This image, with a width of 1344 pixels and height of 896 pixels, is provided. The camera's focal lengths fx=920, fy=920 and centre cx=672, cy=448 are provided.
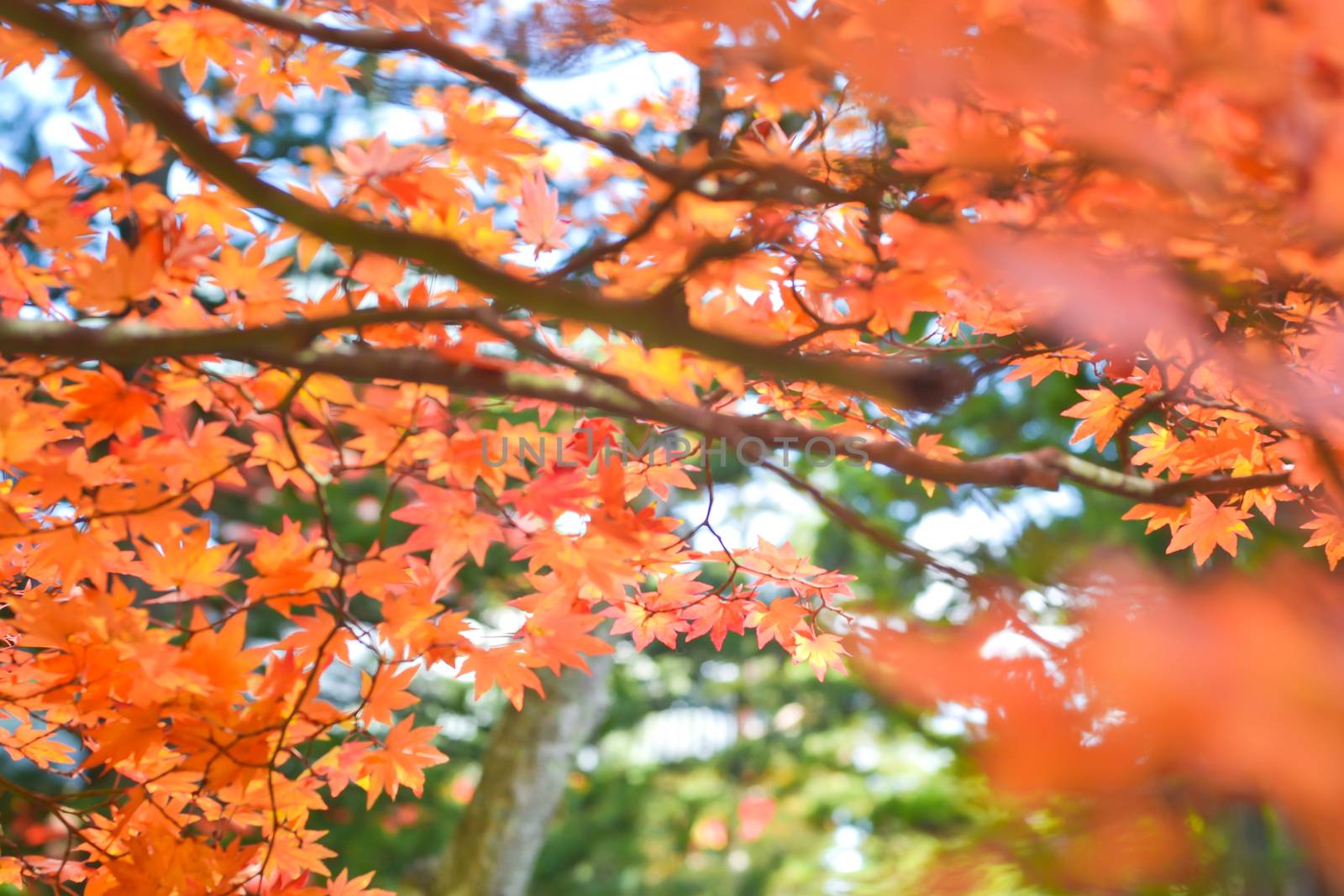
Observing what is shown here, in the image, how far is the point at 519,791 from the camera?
2.61 metres

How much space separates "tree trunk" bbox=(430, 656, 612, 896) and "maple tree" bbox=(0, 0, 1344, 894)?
138cm

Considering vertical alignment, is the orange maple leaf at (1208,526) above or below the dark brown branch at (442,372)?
below

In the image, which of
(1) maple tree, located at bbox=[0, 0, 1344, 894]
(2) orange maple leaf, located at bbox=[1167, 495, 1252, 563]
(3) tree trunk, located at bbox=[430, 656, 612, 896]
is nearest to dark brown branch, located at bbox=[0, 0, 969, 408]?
(1) maple tree, located at bbox=[0, 0, 1344, 894]

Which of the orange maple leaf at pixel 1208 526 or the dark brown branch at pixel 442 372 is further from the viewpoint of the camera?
the orange maple leaf at pixel 1208 526

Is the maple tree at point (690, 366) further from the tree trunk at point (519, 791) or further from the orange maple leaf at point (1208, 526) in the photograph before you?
the tree trunk at point (519, 791)

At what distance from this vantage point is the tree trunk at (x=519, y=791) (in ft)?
8.38

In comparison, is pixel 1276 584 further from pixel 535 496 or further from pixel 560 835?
pixel 560 835

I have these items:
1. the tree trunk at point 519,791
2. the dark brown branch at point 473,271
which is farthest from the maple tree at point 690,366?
the tree trunk at point 519,791

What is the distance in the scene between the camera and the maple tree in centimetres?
52

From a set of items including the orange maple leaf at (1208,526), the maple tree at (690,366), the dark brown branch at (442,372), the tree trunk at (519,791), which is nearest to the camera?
the maple tree at (690,366)

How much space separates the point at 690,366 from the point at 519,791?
1.95 m

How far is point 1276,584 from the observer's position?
1.45 ft

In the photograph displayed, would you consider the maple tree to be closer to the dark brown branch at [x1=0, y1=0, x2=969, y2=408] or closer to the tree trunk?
the dark brown branch at [x1=0, y1=0, x2=969, y2=408]

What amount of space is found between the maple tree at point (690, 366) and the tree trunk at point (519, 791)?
→ 1385 millimetres
